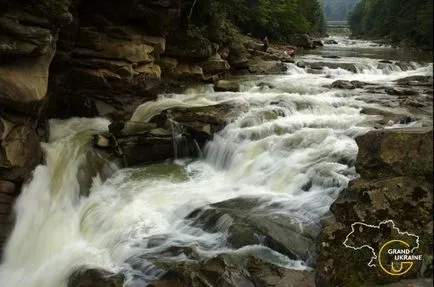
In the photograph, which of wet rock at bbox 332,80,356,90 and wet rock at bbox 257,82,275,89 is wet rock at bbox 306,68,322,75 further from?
wet rock at bbox 257,82,275,89

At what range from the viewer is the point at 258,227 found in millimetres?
7699

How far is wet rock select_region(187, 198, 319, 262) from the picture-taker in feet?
23.7

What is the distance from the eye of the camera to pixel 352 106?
563 inches

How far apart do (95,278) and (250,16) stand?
102 ft

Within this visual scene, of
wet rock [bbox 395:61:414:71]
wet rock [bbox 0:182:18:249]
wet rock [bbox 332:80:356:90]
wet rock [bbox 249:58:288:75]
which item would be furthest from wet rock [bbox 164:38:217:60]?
wet rock [bbox 395:61:414:71]

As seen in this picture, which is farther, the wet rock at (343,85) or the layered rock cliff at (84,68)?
the wet rock at (343,85)

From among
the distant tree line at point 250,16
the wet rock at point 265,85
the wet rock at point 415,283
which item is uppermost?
the distant tree line at point 250,16

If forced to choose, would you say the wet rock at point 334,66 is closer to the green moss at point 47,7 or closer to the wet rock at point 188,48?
the wet rock at point 188,48

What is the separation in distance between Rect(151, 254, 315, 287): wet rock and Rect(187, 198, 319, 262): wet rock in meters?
0.55

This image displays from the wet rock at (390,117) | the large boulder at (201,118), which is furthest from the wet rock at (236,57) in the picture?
the wet rock at (390,117)

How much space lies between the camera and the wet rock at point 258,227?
722cm

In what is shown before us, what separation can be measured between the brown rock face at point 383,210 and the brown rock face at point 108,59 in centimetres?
1071

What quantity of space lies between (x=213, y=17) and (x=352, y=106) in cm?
897

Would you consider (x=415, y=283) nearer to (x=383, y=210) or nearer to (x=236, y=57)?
(x=383, y=210)
